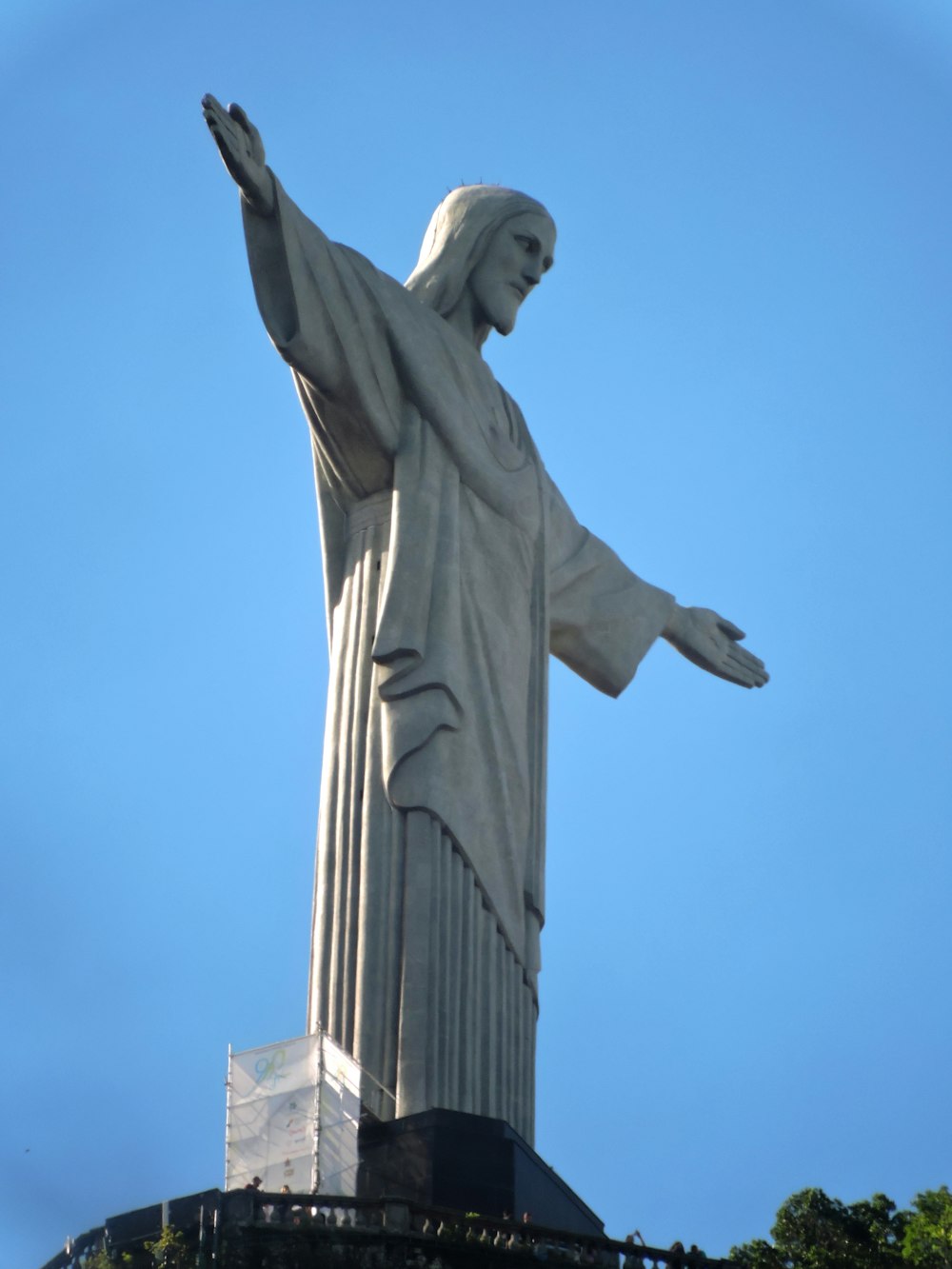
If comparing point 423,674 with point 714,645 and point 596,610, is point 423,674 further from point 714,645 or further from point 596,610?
point 714,645

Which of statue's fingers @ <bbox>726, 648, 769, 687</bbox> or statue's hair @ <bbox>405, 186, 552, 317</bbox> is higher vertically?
statue's hair @ <bbox>405, 186, 552, 317</bbox>

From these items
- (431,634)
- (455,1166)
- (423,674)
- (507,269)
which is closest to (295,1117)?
(455,1166)

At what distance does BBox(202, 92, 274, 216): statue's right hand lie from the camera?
2231cm

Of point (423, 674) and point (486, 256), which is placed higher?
point (486, 256)

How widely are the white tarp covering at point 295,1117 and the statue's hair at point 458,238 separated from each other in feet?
24.3

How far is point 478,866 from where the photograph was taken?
2291 centimetres

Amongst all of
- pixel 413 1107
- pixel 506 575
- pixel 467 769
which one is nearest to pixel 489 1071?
pixel 413 1107

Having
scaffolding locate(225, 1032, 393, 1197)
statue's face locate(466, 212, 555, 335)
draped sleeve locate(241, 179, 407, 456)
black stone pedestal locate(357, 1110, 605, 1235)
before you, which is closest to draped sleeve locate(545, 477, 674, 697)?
statue's face locate(466, 212, 555, 335)

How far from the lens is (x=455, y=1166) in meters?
20.7

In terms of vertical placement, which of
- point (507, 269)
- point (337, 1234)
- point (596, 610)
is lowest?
point (337, 1234)

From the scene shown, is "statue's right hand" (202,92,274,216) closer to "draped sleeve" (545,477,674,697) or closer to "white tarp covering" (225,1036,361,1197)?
"draped sleeve" (545,477,674,697)

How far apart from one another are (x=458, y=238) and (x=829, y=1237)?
30.6 feet

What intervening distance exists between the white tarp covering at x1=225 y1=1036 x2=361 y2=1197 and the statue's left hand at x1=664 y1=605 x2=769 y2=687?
672 centimetres

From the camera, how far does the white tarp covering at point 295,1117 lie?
2108 cm
